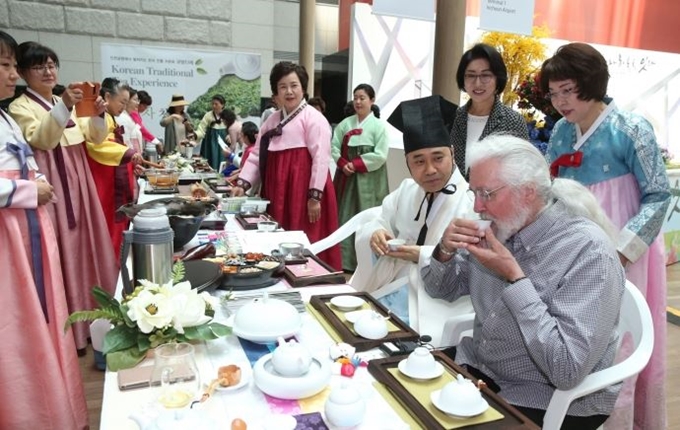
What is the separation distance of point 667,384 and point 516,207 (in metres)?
2.08

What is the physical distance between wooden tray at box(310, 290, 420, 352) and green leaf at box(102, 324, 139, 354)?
0.49 m

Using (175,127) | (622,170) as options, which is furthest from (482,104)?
(175,127)

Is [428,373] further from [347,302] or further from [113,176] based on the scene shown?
[113,176]

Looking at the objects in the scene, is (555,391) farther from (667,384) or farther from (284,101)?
(284,101)

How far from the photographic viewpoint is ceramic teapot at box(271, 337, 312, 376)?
102 cm

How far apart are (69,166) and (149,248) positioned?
6.15ft

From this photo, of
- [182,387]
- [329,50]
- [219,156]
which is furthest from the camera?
[329,50]

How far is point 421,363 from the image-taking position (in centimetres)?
108

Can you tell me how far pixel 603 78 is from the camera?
190 cm

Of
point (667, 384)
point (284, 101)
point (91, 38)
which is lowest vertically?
point (667, 384)

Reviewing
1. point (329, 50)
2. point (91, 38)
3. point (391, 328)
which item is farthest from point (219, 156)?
point (391, 328)

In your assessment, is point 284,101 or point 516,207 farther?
point 284,101

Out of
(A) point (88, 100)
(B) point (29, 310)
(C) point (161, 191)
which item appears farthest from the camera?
(C) point (161, 191)

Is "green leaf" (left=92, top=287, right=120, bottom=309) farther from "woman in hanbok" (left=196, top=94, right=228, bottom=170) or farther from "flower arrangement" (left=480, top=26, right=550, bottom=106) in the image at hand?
"woman in hanbok" (left=196, top=94, right=228, bottom=170)
